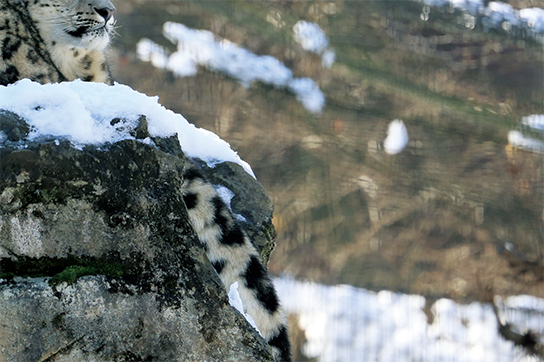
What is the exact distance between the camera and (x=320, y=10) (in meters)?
5.69

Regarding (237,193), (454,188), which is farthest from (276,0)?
(237,193)

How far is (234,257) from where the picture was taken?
5.51ft

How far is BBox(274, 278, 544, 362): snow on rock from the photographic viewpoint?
648 cm

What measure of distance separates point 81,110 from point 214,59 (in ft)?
15.9

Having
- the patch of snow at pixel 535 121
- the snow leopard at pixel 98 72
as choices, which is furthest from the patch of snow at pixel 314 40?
the snow leopard at pixel 98 72

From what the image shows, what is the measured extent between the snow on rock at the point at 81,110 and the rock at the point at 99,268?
0.03 m

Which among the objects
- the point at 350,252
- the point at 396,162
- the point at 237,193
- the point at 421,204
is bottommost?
the point at 350,252

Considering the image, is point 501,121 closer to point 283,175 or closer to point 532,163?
point 532,163

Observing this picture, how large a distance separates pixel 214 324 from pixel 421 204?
559 centimetres

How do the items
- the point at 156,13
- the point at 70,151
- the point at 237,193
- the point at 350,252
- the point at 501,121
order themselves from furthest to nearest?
1. the point at 350,252
2. the point at 156,13
3. the point at 501,121
4. the point at 237,193
5. the point at 70,151

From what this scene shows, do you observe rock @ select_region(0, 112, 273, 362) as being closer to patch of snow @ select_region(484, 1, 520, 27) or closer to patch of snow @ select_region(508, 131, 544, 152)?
patch of snow @ select_region(484, 1, 520, 27)

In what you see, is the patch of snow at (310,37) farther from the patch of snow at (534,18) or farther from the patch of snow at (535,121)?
the patch of snow at (535,121)

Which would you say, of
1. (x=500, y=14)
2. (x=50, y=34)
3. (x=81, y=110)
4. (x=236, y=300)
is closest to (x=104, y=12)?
(x=50, y=34)

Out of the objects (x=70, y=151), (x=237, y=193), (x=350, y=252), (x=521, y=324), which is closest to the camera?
(x=70, y=151)
